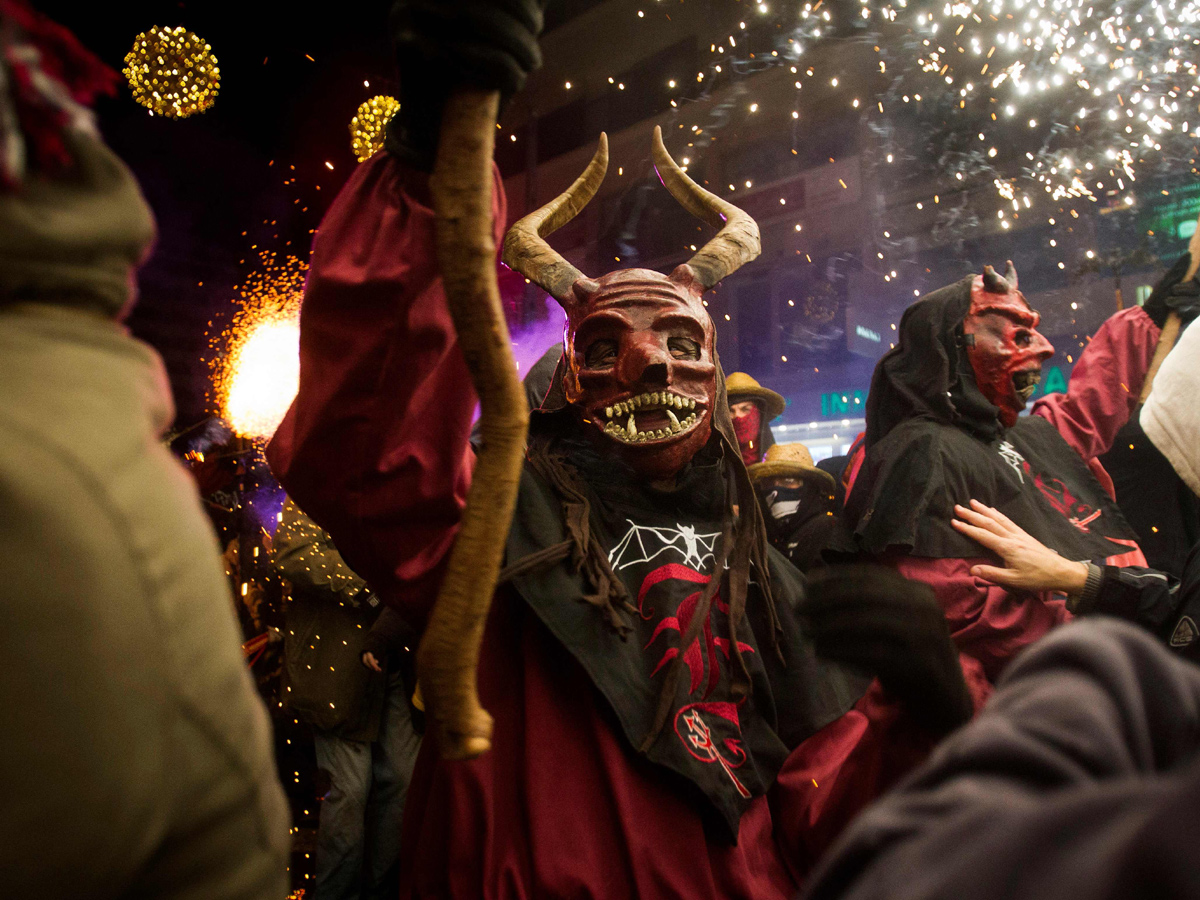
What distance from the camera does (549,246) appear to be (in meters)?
1.87

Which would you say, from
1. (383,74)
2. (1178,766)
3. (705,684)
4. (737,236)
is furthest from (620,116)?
(1178,766)

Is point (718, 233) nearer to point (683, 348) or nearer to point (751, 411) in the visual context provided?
point (683, 348)

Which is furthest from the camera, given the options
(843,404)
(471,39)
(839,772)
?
(843,404)

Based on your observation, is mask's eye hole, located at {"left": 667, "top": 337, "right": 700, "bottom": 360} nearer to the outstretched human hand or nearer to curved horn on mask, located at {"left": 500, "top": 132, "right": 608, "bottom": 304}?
curved horn on mask, located at {"left": 500, "top": 132, "right": 608, "bottom": 304}

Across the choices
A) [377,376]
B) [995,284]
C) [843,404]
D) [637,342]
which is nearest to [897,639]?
[377,376]

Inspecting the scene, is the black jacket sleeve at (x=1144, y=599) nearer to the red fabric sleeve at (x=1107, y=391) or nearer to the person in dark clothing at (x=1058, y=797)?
the red fabric sleeve at (x=1107, y=391)

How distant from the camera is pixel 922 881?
1.22 feet

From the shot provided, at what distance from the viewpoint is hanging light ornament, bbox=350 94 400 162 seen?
2232 millimetres

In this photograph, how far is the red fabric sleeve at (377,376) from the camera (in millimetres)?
1000

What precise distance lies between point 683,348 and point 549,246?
42 centimetres

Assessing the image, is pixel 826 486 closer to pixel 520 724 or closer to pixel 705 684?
pixel 705 684

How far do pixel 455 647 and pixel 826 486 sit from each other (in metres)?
2.74

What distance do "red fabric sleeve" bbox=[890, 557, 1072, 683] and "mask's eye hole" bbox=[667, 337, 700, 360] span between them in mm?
782

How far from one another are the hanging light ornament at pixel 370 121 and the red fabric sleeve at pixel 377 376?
134 cm
